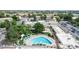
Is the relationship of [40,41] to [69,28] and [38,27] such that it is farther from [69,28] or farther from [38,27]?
[69,28]

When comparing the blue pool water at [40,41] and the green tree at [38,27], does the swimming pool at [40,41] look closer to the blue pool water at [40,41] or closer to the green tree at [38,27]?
the blue pool water at [40,41]

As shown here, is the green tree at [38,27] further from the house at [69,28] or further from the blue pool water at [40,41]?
the house at [69,28]

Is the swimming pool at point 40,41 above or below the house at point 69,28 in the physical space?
below

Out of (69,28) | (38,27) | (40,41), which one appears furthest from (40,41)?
(69,28)

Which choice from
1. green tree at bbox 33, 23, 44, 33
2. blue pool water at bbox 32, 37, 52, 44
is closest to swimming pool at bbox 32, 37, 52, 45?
blue pool water at bbox 32, 37, 52, 44

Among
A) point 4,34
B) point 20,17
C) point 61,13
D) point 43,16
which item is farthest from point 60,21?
point 4,34

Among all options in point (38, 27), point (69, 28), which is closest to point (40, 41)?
point (38, 27)

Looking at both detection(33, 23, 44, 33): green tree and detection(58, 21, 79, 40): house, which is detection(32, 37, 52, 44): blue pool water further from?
detection(58, 21, 79, 40): house

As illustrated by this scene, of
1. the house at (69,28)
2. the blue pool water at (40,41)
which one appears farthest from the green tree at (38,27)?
the house at (69,28)

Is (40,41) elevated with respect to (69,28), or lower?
lower
